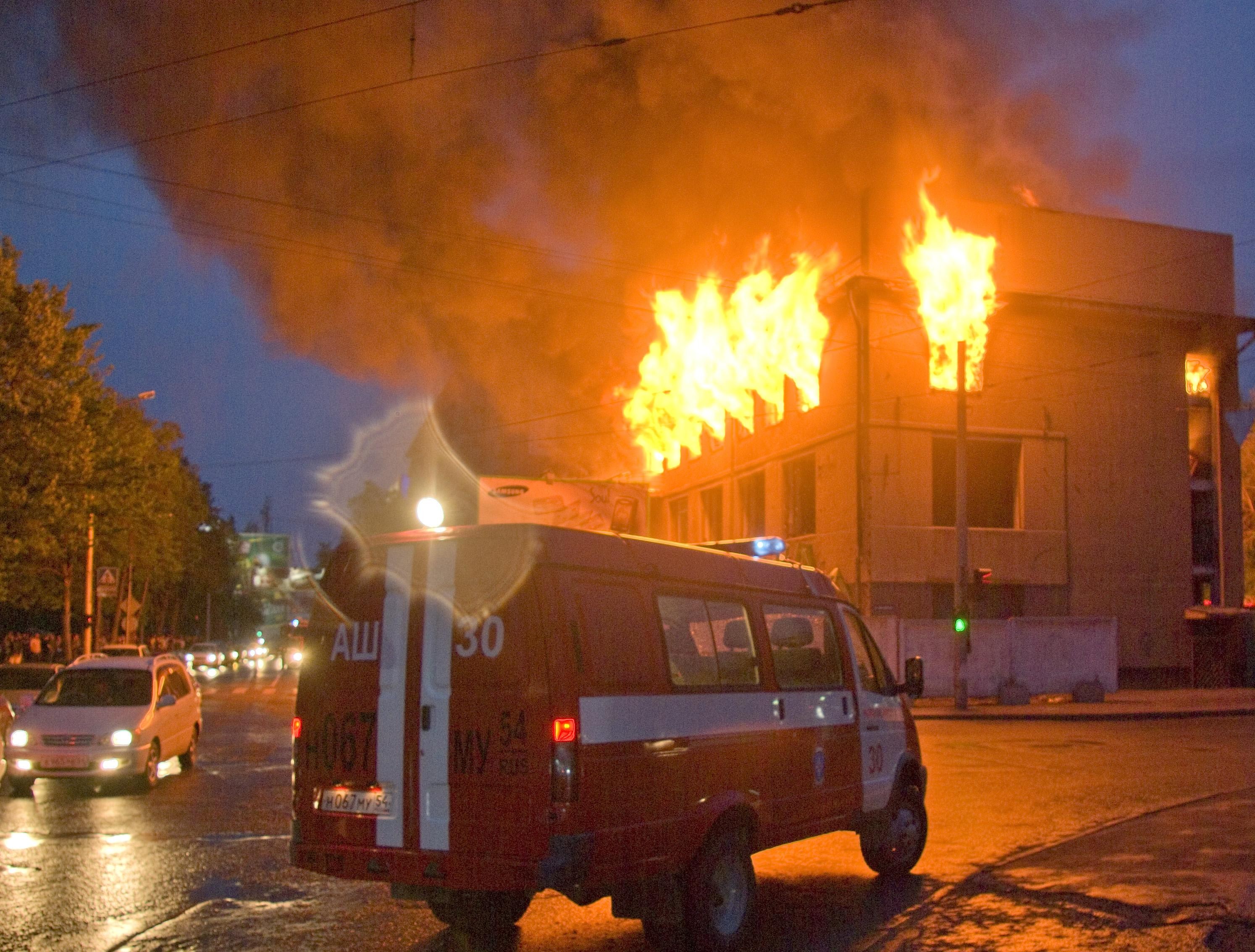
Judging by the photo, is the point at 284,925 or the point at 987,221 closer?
the point at 284,925

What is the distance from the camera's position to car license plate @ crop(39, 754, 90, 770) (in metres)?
12.5

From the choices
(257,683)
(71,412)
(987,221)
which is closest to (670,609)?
(71,412)

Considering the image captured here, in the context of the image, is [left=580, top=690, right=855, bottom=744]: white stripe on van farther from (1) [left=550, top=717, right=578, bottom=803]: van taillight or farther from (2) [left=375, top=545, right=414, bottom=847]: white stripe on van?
(2) [left=375, top=545, right=414, bottom=847]: white stripe on van

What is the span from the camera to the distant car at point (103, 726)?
41.3ft

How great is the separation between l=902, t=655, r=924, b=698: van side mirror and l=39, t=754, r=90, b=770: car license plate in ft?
28.1

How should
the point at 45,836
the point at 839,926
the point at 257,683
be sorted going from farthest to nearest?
the point at 257,683 < the point at 45,836 < the point at 839,926

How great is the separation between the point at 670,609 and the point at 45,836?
6.48m

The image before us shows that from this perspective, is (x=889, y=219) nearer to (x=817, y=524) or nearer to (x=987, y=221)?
(x=987, y=221)

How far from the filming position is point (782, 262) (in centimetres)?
3456

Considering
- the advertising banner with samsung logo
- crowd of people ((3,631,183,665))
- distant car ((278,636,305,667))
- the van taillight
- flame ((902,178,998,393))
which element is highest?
flame ((902,178,998,393))

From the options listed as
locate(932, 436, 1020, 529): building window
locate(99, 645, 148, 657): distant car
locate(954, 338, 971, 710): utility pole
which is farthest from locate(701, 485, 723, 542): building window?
locate(99, 645, 148, 657): distant car

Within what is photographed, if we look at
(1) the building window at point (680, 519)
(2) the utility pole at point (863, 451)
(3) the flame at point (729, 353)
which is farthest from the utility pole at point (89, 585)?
(2) the utility pole at point (863, 451)

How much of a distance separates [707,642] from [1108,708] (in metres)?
22.6

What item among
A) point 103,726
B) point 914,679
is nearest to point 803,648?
point 914,679
